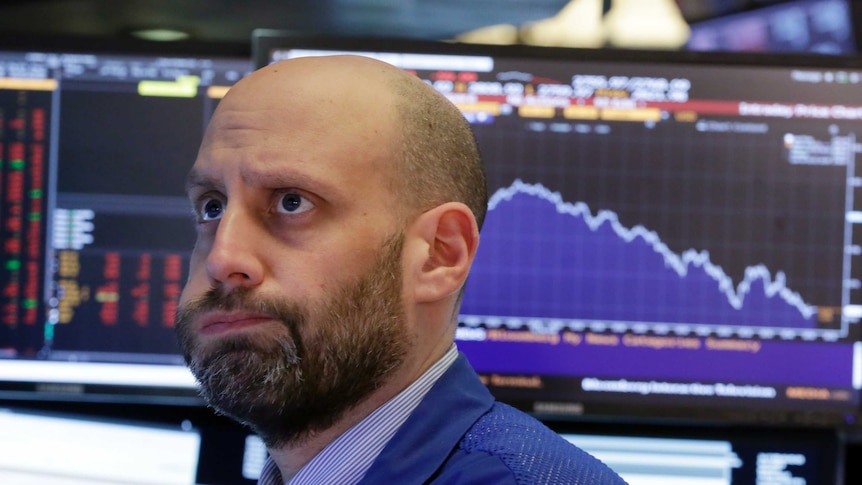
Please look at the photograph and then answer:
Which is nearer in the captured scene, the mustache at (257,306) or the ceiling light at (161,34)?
the mustache at (257,306)

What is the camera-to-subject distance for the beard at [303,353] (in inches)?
32.6

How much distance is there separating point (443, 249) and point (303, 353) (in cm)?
16

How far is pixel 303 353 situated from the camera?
33.0 inches

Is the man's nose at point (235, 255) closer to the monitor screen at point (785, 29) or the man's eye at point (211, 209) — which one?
the man's eye at point (211, 209)

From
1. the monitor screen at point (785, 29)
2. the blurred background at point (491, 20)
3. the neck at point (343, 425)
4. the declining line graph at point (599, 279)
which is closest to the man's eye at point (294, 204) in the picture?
the neck at point (343, 425)

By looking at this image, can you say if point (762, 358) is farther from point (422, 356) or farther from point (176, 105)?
point (176, 105)

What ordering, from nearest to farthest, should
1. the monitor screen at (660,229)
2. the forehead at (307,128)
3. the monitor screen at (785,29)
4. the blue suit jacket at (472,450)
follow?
the blue suit jacket at (472,450) < the forehead at (307,128) < the monitor screen at (660,229) < the monitor screen at (785,29)

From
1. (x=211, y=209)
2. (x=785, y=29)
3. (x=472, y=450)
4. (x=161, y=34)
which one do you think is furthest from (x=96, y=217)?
(x=785, y=29)

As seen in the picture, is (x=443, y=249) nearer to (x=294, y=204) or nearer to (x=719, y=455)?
(x=294, y=204)

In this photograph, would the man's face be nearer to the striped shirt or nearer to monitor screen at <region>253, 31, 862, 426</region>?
the striped shirt

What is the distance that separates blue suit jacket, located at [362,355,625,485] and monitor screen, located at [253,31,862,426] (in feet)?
1.85

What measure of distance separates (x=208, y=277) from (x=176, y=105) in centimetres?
69

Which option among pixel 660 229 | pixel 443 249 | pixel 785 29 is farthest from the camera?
pixel 785 29

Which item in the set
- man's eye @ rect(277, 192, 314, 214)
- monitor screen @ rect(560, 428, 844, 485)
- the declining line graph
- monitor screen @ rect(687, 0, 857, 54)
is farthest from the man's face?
monitor screen @ rect(687, 0, 857, 54)
